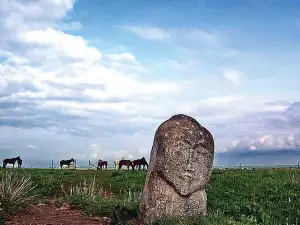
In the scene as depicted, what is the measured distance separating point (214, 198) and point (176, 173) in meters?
7.14

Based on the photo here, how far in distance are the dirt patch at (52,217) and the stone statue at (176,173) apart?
70.4 inches

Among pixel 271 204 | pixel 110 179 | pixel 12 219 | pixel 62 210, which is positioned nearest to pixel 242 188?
pixel 271 204

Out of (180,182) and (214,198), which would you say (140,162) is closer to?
(214,198)

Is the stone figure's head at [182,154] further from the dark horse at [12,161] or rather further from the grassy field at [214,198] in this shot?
the dark horse at [12,161]

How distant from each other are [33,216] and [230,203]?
26.7 ft

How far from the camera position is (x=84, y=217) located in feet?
54.7

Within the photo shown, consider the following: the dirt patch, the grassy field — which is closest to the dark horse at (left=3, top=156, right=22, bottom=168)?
the grassy field

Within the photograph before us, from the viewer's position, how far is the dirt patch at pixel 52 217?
52.0 ft

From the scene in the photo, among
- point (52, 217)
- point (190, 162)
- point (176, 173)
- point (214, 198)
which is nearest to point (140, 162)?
point (214, 198)

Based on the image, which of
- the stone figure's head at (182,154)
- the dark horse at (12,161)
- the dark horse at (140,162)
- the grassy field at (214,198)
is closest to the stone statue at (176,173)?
the stone figure's head at (182,154)

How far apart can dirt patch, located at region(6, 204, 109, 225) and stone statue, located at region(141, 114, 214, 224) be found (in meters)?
1.79

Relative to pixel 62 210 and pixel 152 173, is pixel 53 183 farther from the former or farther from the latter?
pixel 152 173

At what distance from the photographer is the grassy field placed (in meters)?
16.5

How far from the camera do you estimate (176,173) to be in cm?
1587
